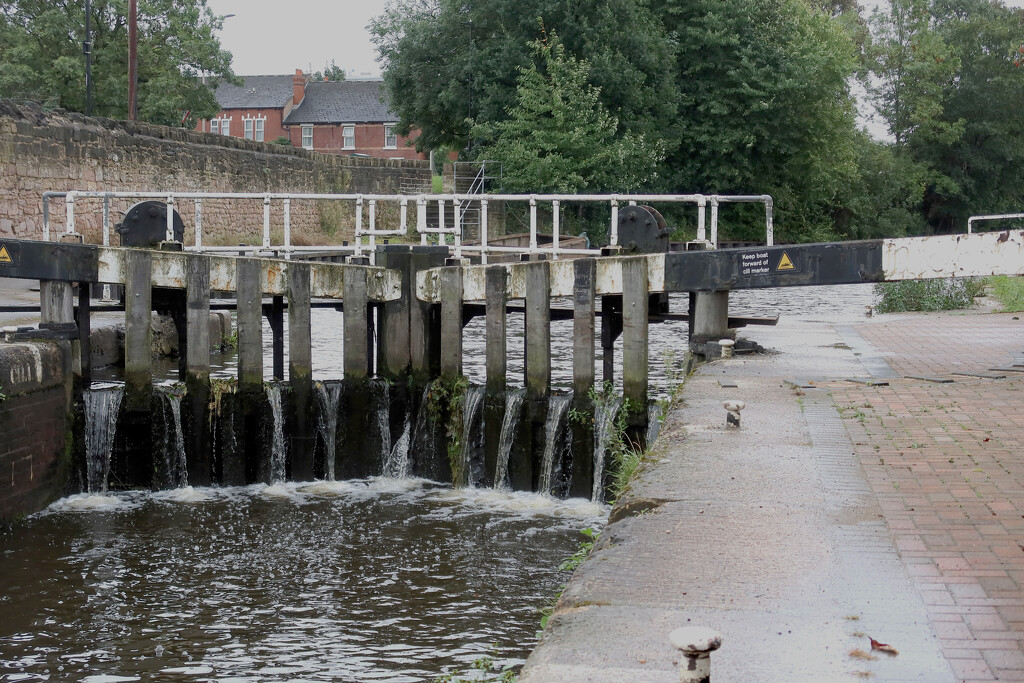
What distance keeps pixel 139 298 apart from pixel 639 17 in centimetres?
2876

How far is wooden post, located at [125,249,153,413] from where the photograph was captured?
12.6m

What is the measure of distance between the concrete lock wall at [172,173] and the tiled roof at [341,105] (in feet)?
86.7

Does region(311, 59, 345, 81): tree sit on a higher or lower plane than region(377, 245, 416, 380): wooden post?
higher

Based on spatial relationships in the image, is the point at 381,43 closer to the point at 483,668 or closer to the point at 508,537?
the point at 508,537

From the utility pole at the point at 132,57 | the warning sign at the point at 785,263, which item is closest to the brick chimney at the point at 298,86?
the utility pole at the point at 132,57

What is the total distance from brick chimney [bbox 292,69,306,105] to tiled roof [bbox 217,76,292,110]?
342 mm

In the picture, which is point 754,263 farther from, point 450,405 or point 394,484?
point 394,484

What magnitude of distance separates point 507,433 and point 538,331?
113 centimetres

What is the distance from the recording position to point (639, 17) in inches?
1519

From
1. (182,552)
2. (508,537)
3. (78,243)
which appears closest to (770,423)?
(508,537)

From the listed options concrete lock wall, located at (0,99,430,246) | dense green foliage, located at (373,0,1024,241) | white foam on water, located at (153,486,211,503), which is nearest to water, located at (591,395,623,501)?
white foam on water, located at (153,486,211,503)

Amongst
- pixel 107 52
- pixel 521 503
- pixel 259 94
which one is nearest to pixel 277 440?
pixel 521 503

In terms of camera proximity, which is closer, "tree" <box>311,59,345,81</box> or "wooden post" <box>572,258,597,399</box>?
"wooden post" <box>572,258,597,399</box>

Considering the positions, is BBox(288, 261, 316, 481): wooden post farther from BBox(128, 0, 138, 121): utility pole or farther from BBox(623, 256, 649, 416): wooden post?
BBox(128, 0, 138, 121): utility pole
